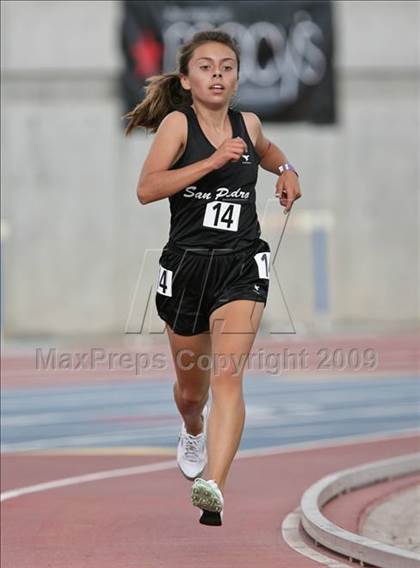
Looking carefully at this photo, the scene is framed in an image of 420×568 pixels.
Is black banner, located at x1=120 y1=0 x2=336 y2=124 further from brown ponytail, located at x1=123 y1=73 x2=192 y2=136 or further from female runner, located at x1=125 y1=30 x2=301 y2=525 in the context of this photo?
female runner, located at x1=125 y1=30 x2=301 y2=525

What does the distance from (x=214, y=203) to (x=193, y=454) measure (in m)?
1.56

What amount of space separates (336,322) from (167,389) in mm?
15718

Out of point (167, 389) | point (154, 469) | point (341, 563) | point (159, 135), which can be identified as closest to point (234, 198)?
point (159, 135)

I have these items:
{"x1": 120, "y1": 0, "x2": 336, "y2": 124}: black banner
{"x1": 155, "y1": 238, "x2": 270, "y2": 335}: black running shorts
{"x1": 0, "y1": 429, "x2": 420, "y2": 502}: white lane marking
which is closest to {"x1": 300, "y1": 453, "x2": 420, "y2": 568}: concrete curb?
{"x1": 155, "y1": 238, "x2": 270, "y2": 335}: black running shorts

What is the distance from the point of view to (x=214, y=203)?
645cm

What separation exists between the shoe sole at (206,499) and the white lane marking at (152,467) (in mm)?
3586

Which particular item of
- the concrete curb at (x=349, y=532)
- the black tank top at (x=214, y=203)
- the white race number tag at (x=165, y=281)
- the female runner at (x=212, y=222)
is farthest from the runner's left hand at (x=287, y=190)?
the concrete curb at (x=349, y=532)

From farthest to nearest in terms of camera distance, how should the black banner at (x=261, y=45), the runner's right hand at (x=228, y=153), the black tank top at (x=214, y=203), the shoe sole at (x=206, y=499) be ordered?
1. the black banner at (x=261, y=45)
2. the black tank top at (x=214, y=203)
3. the runner's right hand at (x=228, y=153)
4. the shoe sole at (x=206, y=499)

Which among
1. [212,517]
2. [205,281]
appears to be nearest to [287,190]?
[205,281]

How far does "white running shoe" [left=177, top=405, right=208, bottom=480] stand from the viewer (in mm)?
7352

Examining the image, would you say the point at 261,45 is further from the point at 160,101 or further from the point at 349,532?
the point at 160,101

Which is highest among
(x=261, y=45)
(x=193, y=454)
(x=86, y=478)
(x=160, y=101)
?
(x=261, y=45)

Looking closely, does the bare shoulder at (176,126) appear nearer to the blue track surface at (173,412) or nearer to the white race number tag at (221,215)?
the white race number tag at (221,215)

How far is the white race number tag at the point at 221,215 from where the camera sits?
6461 mm
